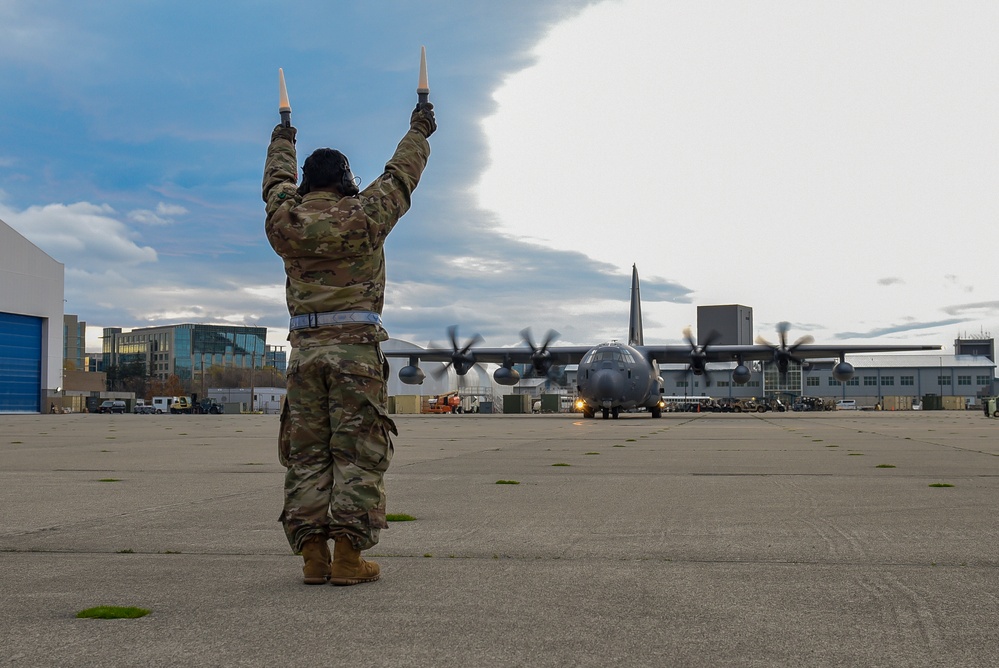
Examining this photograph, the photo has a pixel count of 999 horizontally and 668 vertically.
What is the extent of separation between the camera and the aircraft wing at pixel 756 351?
45.3m

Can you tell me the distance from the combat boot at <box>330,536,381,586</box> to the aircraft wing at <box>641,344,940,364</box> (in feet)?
135

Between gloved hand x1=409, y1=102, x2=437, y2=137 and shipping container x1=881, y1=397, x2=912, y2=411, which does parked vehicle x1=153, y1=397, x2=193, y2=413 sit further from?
shipping container x1=881, y1=397, x2=912, y2=411

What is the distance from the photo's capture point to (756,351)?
47719mm

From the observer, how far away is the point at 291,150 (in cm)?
498

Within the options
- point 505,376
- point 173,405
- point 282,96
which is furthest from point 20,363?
point 282,96

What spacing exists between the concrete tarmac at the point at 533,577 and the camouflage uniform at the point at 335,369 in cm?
39

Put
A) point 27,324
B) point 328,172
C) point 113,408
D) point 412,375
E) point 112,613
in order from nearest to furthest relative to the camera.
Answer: point 112,613, point 328,172, point 412,375, point 27,324, point 113,408

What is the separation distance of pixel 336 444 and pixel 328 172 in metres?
1.38

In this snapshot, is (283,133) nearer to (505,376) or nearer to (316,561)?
(316,561)

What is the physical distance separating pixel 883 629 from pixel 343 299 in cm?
273

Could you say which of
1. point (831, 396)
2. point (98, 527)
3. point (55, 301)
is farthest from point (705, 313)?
point (98, 527)

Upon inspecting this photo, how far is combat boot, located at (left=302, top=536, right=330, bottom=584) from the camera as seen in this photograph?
405 cm

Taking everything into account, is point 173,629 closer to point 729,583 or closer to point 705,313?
point 729,583

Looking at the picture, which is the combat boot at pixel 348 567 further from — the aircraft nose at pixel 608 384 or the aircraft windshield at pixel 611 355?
the aircraft windshield at pixel 611 355
